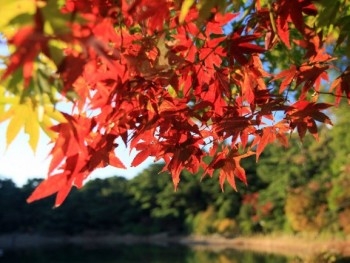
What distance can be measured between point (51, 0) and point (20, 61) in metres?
0.08

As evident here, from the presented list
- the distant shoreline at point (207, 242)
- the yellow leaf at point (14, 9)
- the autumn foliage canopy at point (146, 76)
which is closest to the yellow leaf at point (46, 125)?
the autumn foliage canopy at point (146, 76)

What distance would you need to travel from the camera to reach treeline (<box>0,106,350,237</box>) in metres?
16.4

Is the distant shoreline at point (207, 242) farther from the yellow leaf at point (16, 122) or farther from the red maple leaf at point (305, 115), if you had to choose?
the yellow leaf at point (16, 122)

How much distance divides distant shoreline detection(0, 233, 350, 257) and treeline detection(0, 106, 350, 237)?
413 mm

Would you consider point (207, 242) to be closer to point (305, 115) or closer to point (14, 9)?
point (305, 115)

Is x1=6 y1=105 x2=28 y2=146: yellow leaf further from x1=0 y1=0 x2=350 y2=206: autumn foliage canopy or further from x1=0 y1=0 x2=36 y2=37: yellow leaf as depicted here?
x1=0 y1=0 x2=36 y2=37: yellow leaf

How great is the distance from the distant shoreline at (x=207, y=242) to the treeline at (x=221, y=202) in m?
0.41

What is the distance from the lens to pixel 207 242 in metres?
22.7

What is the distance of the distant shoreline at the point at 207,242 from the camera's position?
49.7 ft

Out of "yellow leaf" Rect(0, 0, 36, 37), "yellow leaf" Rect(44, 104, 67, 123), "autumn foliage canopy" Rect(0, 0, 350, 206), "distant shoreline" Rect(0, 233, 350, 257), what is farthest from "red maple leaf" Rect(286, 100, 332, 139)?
"distant shoreline" Rect(0, 233, 350, 257)

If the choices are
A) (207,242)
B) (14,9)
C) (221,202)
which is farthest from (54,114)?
(221,202)

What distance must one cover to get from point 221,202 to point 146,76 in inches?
915

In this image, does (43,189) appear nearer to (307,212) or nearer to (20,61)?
(20,61)

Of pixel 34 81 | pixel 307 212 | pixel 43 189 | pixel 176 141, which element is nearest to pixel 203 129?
pixel 176 141
